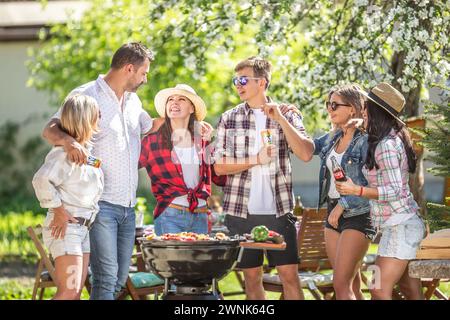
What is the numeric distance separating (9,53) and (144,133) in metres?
16.3

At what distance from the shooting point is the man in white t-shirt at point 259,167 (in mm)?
7379

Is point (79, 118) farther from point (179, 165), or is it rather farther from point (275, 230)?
point (275, 230)

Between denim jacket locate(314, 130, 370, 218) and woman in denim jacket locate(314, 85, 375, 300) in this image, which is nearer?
woman in denim jacket locate(314, 85, 375, 300)

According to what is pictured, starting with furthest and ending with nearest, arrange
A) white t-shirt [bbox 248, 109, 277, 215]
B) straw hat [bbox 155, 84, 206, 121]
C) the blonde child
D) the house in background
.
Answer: the house in background < straw hat [bbox 155, 84, 206, 121] < white t-shirt [bbox 248, 109, 277, 215] < the blonde child

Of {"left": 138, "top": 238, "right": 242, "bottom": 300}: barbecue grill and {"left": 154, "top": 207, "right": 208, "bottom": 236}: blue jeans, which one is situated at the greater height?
{"left": 154, "top": 207, "right": 208, "bottom": 236}: blue jeans

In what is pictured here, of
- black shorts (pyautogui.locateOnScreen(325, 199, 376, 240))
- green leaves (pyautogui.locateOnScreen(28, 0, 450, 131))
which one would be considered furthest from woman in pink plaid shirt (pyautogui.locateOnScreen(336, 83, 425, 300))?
green leaves (pyautogui.locateOnScreen(28, 0, 450, 131))

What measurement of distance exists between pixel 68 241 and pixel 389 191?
213 centimetres

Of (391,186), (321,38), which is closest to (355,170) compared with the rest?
(391,186)

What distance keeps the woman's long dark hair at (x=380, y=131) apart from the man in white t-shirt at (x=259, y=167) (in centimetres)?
50

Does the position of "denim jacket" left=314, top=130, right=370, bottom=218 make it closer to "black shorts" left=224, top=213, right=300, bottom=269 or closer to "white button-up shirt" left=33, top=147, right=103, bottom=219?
"black shorts" left=224, top=213, right=300, bottom=269

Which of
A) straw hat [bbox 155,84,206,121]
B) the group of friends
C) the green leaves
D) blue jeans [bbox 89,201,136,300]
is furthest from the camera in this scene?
the green leaves

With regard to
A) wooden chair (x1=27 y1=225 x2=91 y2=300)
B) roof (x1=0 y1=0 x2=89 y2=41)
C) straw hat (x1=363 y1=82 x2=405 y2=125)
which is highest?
roof (x1=0 y1=0 x2=89 y2=41)

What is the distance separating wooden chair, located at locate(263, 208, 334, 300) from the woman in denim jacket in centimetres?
88

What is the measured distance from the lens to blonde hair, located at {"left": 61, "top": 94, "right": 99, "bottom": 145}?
6820 mm
